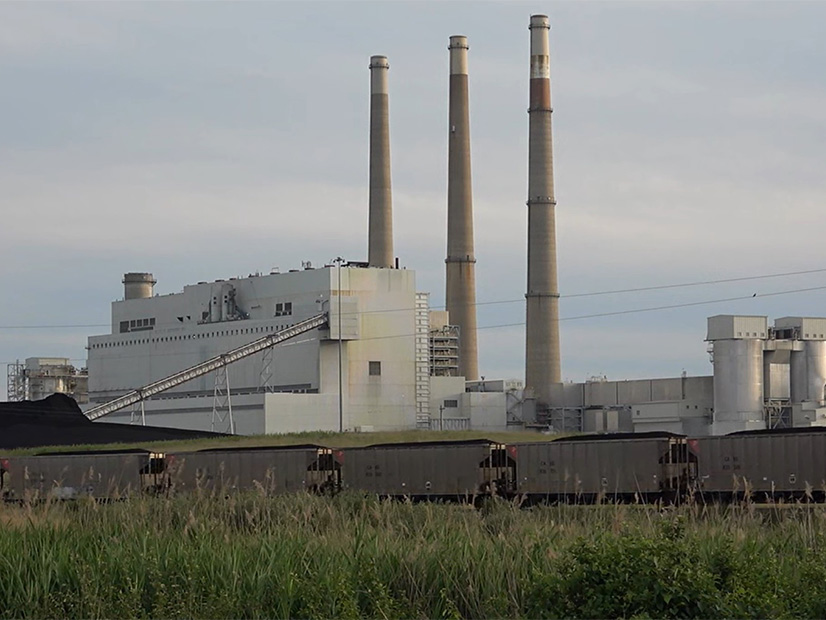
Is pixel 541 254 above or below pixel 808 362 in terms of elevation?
above

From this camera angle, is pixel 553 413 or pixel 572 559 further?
pixel 553 413

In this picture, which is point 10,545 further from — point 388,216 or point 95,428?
point 388,216

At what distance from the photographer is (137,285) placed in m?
123

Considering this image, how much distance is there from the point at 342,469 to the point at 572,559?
28192 millimetres

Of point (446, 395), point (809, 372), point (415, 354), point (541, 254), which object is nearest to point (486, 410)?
point (446, 395)

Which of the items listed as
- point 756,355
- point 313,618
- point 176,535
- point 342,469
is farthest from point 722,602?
point 756,355

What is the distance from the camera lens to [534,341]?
99625 millimetres

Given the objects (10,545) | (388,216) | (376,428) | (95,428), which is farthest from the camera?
(388,216)

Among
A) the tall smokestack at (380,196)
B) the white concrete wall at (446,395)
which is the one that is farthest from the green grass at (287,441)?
the tall smokestack at (380,196)

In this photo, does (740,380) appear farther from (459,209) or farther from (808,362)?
(459,209)

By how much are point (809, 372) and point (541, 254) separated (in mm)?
21302

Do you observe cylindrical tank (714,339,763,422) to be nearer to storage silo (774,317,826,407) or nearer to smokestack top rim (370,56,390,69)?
storage silo (774,317,826,407)

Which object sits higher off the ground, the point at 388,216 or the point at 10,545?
the point at 388,216

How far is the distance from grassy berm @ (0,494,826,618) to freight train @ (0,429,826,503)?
1708 centimetres
